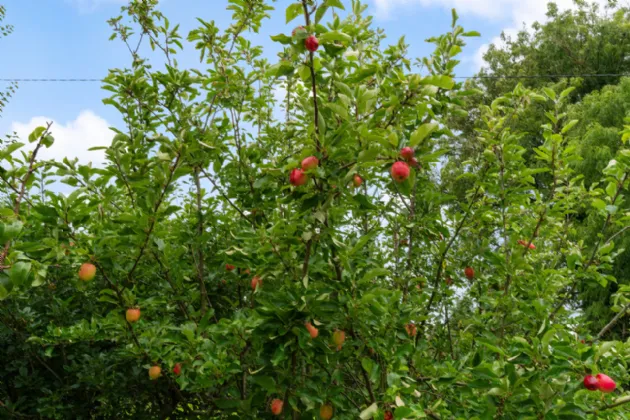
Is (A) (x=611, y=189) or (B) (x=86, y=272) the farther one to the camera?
(A) (x=611, y=189)

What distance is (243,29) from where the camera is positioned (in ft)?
12.4

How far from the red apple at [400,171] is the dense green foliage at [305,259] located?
0.05m

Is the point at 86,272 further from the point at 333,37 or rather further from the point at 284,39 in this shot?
the point at 333,37

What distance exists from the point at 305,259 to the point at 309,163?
0.38 meters

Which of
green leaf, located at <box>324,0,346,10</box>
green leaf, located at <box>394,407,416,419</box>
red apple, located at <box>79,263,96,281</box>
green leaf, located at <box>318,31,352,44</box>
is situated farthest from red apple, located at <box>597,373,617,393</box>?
red apple, located at <box>79,263,96,281</box>

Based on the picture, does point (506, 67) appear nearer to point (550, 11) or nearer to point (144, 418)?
point (550, 11)

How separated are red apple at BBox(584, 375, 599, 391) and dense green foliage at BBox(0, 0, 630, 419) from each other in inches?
2.1

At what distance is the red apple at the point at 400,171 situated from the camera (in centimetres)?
184

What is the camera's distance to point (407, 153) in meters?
1.88

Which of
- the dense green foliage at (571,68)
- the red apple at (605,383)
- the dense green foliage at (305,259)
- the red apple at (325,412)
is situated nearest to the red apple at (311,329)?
the dense green foliage at (305,259)

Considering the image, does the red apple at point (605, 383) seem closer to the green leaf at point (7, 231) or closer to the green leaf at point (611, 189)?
the green leaf at point (611, 189)

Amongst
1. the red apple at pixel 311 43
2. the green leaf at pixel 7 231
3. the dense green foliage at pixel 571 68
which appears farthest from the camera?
the dense green foliage at pixel 571 68

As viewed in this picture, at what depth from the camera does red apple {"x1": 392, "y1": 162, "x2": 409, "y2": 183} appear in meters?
1.84

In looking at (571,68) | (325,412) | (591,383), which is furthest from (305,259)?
(571,68)
